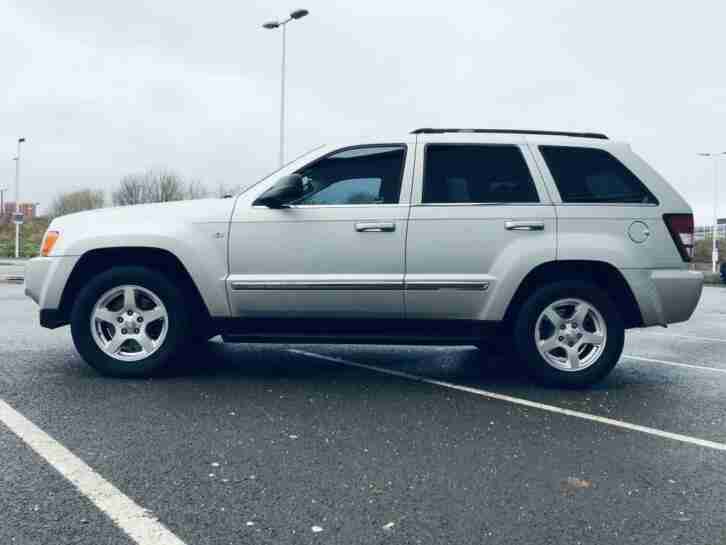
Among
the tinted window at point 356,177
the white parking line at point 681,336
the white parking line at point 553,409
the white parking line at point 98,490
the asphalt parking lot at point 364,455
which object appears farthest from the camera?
the white parking line at point 681,336

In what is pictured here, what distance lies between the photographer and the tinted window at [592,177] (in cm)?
547

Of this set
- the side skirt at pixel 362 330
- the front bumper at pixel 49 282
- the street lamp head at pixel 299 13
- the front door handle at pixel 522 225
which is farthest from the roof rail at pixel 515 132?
the street lamp head at pixel 299 13

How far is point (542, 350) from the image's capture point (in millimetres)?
5395

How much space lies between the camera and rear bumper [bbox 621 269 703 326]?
17.5ft

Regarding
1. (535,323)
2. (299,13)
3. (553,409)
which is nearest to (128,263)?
(535,323)

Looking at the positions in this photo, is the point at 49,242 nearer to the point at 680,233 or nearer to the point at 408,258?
the point at 408,258

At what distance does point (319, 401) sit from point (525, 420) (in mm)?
1360

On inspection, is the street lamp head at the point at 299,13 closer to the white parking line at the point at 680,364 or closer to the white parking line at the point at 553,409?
the white parking line at the point at 680,364

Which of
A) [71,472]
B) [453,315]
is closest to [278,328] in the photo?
[453,315]

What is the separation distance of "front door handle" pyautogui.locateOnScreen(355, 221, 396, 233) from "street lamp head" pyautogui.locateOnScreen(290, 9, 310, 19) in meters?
19.5

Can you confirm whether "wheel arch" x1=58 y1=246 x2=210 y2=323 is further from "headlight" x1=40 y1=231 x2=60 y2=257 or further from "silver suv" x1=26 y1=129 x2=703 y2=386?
"headlight" x1=40 y1=231 x2=60 y2=257

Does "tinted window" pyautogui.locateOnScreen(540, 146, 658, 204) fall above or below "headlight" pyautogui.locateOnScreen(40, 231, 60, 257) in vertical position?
above

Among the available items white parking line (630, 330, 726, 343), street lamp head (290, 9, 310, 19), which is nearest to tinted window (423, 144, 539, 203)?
white parking line (630, 330, 726, 343)

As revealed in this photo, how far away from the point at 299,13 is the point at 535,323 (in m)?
20.3
